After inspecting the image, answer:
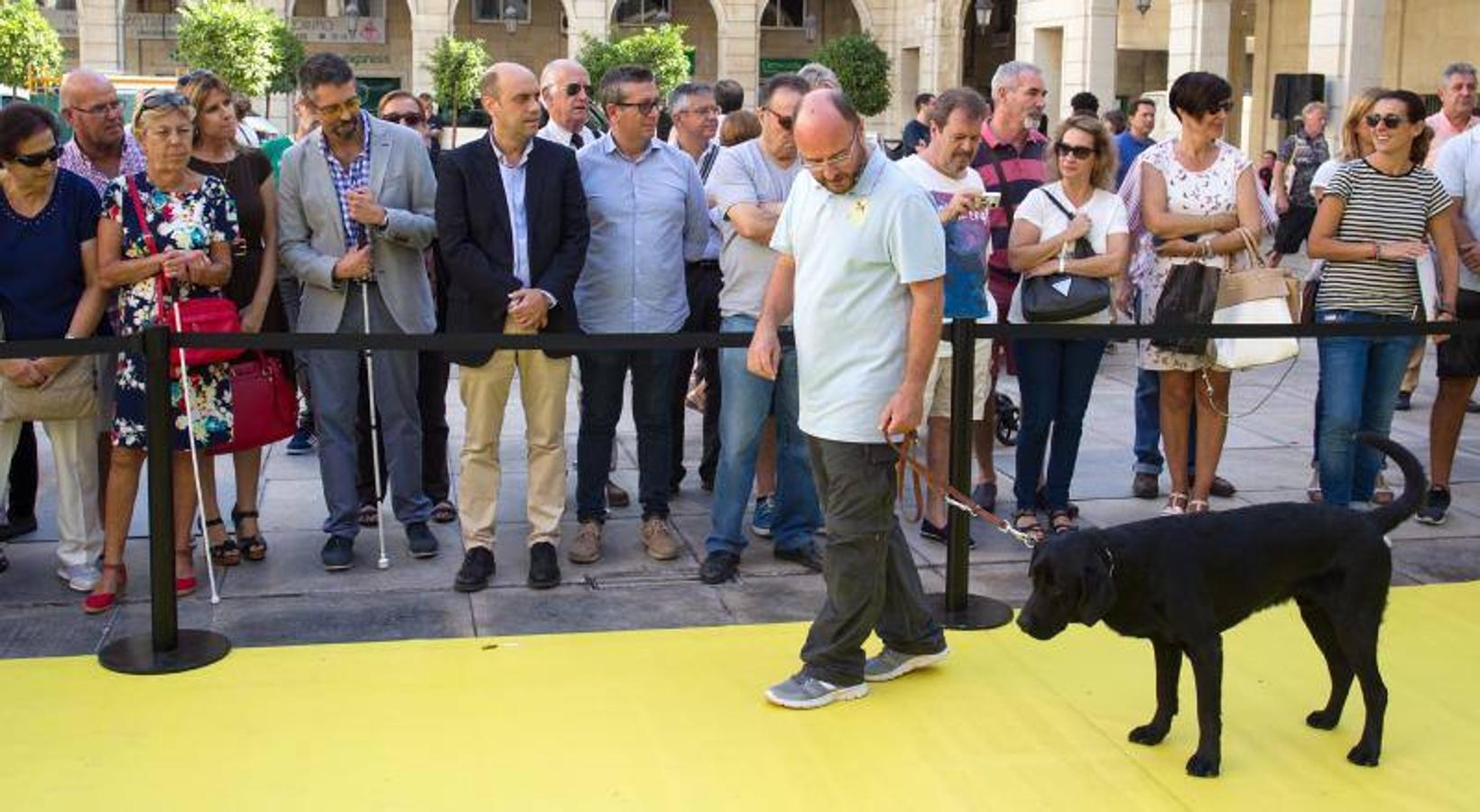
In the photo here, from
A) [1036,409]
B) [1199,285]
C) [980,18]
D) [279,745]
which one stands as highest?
[980,18]

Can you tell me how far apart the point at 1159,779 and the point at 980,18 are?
32480 millimetres

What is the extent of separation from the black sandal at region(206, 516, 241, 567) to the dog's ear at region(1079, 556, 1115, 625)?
4011 millimetres

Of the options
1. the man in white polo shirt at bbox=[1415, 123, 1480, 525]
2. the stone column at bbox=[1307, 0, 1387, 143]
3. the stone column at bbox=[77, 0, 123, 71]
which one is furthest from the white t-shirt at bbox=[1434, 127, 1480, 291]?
the stone column at bbox=[77, 0, 123, 71]

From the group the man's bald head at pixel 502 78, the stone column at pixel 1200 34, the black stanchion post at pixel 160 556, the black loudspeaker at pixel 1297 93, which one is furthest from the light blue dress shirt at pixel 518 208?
the stone column at pixel 1200 34

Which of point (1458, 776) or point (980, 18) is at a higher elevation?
point (980, 18)

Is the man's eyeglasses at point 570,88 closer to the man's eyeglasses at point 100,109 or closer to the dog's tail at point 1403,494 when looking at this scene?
the man's eyeglasses at point 100,109

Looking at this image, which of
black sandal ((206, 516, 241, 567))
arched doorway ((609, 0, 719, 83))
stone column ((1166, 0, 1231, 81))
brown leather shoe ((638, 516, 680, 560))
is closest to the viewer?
black sandal ((206, 516, 241, 567))

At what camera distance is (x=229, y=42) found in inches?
1561

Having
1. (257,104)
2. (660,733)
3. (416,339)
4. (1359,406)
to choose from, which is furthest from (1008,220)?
(257,104)

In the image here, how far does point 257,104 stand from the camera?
48.1 m

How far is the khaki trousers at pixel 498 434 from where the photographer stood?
691 centimetres

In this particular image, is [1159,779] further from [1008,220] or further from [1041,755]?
[1008,220]

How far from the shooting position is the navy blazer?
6766 mm

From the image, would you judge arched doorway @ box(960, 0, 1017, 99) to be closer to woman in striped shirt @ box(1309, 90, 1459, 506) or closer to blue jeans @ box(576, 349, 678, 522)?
woman in striped shirt @ box(1309, 90, 1459, 506)
